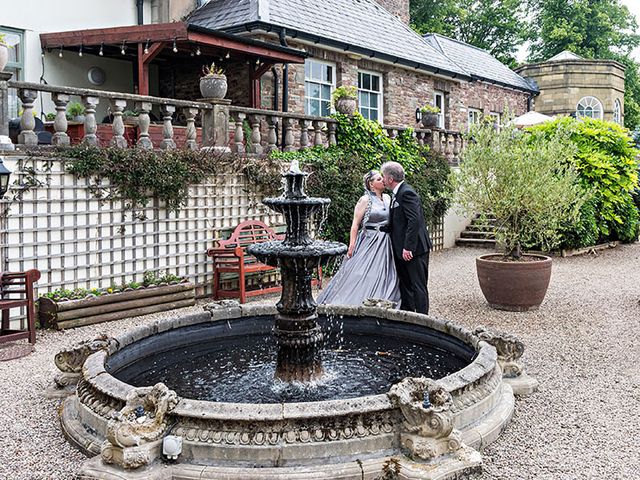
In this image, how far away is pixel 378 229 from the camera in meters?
6.92

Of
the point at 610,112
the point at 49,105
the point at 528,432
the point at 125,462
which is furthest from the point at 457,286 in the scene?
the point at 610,112

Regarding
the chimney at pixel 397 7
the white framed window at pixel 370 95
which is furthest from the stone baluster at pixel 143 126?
the chimney at pixel 397 7

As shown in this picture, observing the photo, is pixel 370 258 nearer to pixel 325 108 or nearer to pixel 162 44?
pixel 162 44

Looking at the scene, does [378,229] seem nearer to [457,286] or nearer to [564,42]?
[457,286]

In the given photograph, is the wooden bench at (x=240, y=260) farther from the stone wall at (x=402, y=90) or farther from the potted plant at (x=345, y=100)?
the stone wall at (x=402, y=90)

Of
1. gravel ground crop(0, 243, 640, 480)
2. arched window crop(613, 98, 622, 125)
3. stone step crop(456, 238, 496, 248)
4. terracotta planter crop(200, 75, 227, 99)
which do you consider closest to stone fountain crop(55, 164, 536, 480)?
gravel ground crop(0, 243, 640, 480)

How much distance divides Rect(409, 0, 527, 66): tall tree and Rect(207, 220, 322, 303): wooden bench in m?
27.1

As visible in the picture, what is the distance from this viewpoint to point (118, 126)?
839 cm

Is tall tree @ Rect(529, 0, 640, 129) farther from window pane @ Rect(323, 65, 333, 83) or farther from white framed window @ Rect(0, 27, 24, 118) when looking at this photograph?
white framed window @ Rect(0, 27, 24, 118)

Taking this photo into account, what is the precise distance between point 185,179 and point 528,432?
622 cm

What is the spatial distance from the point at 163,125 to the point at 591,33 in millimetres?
32378

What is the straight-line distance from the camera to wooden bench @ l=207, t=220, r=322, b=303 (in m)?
8.70

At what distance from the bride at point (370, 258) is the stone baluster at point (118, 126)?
3.58m

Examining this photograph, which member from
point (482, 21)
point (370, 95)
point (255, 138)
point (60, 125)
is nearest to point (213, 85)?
point (255, 138)
